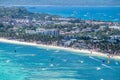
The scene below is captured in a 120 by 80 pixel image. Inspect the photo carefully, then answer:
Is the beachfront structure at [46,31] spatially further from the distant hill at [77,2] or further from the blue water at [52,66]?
the distant hill at [77,2]

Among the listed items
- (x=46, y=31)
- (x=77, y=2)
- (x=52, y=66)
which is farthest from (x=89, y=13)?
(x=52, y=66)

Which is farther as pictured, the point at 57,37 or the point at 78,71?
the point at 57,37

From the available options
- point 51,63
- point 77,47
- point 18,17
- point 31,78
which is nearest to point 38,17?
point 18,17

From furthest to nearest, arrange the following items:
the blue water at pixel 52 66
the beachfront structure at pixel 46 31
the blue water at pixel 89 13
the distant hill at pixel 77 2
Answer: the distant hill at pixel 77 2, the blue water at pixel 89 13, the beachfront structure at pixel 46 31, the blue water at pixel 52 66

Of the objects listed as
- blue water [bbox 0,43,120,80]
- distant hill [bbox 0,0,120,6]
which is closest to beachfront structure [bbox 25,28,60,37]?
blue water [bbox 0,43,120,80]

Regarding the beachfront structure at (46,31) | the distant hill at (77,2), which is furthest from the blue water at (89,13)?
A: the beachfront structure at (46,31)

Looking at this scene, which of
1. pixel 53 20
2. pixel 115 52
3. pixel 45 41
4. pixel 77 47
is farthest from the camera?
pixel 53 20

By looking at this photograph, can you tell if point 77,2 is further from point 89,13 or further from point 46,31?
point 46,31

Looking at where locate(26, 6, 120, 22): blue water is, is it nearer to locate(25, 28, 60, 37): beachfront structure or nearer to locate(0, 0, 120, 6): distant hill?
locate(0, 0, 120, 6): distant hill

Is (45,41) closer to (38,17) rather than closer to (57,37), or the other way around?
(57,37)
